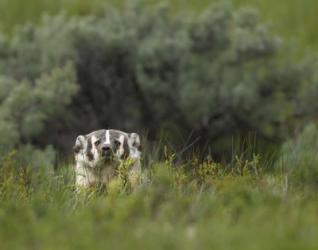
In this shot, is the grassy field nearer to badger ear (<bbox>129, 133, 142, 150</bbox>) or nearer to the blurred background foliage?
the blurred background foliage

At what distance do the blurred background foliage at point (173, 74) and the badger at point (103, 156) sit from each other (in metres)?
4.03

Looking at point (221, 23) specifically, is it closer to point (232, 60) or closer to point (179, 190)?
point (232, 60)

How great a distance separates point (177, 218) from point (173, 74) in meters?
7.44

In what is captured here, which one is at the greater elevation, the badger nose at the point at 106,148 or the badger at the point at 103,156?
the badger nose at the point at 106,148

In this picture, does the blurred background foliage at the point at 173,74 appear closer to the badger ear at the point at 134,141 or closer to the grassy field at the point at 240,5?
the grassy field at the point at 240,5

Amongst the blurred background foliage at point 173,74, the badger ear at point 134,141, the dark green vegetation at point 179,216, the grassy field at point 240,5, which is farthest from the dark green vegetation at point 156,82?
the dark green vegetation at point 179,216

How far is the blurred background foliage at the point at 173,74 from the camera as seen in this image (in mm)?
11289

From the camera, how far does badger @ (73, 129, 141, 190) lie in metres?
6.42

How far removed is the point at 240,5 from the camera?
48.7 ft

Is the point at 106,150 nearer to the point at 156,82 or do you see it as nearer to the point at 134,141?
the point at 134,141

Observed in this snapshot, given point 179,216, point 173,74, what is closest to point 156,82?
point 173,74

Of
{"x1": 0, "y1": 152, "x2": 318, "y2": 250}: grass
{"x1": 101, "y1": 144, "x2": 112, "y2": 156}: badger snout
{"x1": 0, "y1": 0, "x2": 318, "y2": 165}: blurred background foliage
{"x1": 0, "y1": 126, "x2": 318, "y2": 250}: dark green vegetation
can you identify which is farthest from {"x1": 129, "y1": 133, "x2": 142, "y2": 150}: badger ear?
{"x1": 0, "y1": 0, "x2": 318, "y2": 165}: blurred background foliage

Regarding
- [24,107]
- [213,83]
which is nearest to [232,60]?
[213,83]

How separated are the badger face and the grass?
42.8 inches
